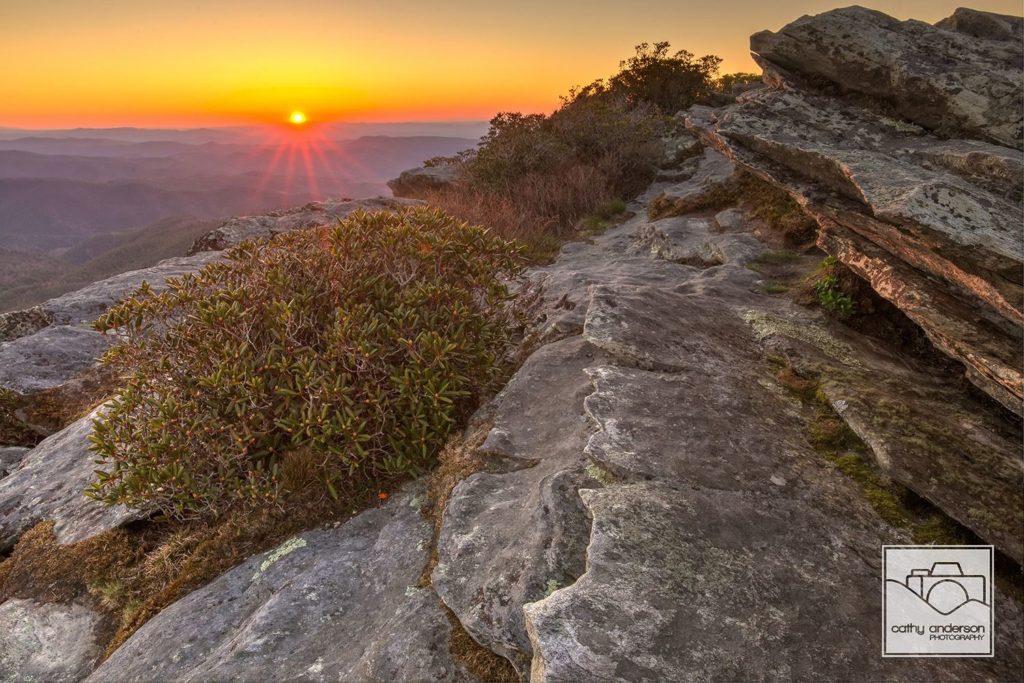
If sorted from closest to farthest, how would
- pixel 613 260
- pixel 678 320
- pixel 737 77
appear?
pixel 678 320, pixel 613 260, pixel 737 77

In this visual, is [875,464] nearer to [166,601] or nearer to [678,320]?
[678,320]

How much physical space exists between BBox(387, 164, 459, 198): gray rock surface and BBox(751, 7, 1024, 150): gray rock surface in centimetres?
1383

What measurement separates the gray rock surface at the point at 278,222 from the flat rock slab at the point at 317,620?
10.5 metres

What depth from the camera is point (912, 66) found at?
270 inches

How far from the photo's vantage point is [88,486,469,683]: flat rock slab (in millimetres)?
3326

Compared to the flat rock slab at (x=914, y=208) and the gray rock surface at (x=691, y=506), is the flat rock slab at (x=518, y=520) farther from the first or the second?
the flat rock slab at (x=914, y=208)

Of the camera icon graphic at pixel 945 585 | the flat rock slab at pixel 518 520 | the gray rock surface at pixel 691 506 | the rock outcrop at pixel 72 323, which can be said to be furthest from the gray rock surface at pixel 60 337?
the camera icon graphic at pixel 945 585

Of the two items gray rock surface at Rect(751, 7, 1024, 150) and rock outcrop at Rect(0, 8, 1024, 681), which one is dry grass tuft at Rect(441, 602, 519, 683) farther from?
gray rock surface at Rect(751, 7, 1024, 150)

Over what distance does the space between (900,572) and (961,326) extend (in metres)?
2.43

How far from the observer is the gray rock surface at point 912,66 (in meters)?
6.31

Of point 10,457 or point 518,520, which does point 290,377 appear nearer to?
point 518,520

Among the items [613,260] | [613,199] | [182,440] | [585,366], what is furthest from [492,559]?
[613,199]

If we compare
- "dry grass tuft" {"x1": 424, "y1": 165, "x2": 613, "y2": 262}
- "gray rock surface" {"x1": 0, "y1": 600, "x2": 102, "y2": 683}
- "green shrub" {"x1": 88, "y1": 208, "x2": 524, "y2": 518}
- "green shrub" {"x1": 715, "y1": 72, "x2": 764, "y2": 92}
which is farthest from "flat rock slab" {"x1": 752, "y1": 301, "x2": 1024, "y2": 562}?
"green shrub" {"x1": 715, "y1": 72, "x2": 764, "y2": 92}

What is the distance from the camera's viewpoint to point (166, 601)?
4.40 metres
